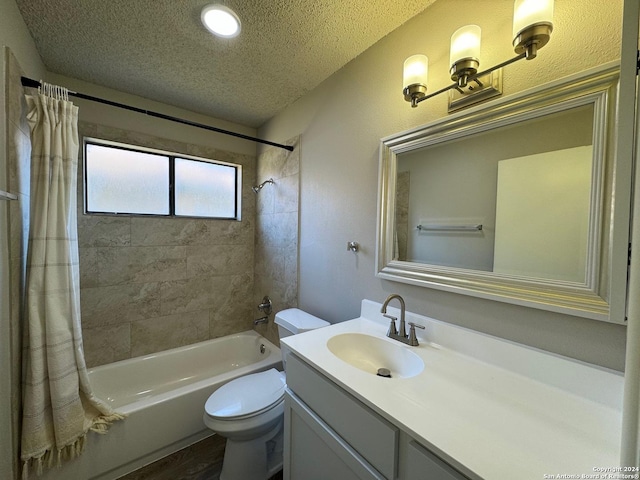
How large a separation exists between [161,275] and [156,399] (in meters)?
0.97

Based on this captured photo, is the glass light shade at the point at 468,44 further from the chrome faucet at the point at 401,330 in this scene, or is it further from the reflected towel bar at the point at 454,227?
the chrome faucet at the point at 401,330

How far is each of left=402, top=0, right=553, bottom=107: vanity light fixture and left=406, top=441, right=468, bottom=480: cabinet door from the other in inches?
45.9

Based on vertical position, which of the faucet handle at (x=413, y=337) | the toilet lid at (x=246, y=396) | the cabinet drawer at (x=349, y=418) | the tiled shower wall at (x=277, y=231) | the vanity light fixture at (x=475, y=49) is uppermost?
the vanity light fixture at (x=475, y=49)

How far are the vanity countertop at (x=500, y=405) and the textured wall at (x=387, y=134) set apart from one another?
0.07m

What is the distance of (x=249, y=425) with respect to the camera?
1.27m

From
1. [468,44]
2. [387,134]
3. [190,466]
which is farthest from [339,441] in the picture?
[468,44]

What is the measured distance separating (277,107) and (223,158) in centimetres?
72

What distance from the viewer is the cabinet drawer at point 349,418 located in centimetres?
69

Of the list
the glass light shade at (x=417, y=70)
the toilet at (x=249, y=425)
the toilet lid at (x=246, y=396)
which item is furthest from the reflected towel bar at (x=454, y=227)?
the toilet lid at (x=246, y=396)

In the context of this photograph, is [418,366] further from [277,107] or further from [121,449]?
[277,107]

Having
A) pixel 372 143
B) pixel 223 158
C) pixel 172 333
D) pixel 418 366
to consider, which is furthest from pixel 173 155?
pixel 418 366

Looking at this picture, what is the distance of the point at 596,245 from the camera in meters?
0.73

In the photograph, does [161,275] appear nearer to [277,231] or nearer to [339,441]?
[277,231]

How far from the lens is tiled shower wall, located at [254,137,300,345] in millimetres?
2053
